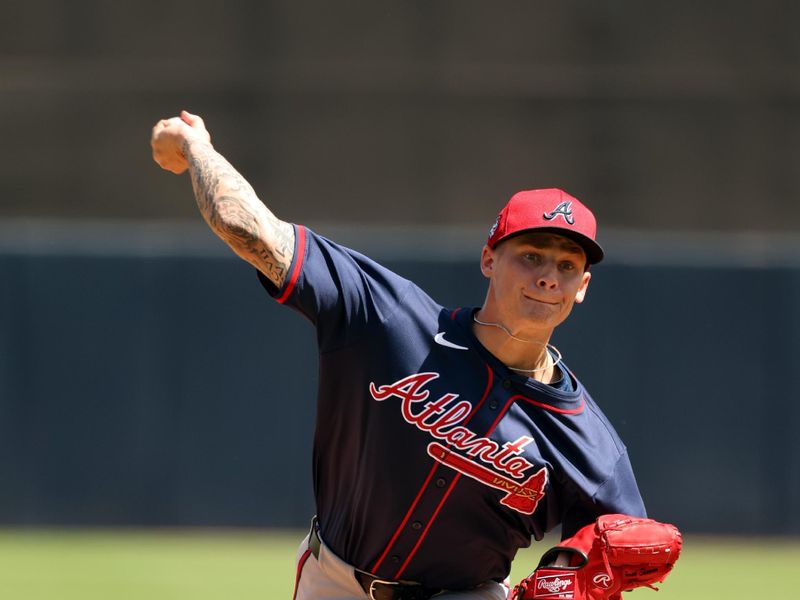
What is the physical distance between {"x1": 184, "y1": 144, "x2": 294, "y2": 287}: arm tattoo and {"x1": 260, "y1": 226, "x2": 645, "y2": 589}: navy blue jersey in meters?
0.18

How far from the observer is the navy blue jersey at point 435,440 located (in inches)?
134

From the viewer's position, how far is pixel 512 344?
3510 millimetres

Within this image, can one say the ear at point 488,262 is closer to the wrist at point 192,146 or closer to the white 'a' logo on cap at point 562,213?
the white 'a' logo on cap at point 562,213

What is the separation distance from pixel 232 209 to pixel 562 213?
933mm

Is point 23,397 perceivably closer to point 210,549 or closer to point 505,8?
point 210,549

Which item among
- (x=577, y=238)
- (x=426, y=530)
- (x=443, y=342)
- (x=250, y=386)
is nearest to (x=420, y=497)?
(x=426, y=530)

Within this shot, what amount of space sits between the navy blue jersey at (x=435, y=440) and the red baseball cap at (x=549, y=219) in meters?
0.34

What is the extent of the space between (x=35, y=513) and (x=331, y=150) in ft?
13.9

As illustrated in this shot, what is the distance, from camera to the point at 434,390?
3.41 m

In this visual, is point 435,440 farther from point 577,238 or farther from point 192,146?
point 192,146

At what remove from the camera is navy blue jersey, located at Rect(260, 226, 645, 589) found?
3404 mm

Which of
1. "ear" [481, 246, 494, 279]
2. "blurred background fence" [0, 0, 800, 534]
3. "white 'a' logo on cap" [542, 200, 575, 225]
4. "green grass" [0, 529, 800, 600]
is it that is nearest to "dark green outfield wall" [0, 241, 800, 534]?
"green grass" [0, 529, 800, 600]

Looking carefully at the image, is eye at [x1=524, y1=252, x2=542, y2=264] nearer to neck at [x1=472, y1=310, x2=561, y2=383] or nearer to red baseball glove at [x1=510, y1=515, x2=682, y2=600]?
neck at [x1=472, y1=310, x2=561, y2=383]

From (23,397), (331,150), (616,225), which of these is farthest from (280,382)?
(616,225)
